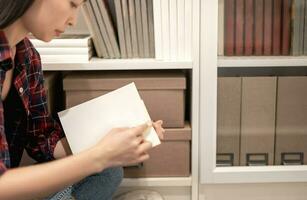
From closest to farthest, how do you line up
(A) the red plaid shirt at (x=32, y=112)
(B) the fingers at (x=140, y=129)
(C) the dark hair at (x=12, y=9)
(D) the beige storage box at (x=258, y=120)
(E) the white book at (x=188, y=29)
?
(C) the dark hair at (x=12, y=9)
(B) the fingers at (x=140, y=129)
(A) the red plaid shirt at (x=32, y=112)
(E) the white book at (x=188, y=29)
(D) the beige storage box at (x=258, y=120)

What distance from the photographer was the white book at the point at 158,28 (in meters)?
1.15

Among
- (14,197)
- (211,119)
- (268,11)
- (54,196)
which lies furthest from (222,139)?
(14,197)

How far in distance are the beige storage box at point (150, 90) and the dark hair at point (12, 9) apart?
398 mm

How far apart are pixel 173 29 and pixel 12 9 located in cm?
50

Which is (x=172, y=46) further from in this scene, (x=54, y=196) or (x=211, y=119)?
(x=54, y=196)

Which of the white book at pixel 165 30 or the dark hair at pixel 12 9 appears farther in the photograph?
the white book at pixel 165 30

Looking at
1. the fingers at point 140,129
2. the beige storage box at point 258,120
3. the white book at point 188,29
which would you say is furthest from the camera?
the beige storage box at point 258,120

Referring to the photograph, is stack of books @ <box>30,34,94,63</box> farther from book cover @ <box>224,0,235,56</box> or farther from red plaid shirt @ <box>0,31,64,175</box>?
book cover @ <box>224,0,235,56</box>

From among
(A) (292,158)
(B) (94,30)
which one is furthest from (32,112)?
(A) (292,158)

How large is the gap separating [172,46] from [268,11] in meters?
0.29

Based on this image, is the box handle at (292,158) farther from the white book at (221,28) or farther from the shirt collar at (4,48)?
the shirt collar at (4,48)

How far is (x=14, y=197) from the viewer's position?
79 cm

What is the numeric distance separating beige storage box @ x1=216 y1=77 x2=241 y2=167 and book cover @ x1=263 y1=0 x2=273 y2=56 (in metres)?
0.11

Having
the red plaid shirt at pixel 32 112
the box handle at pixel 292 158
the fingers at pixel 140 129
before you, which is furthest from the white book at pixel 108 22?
the box handle at pixel 292 158
